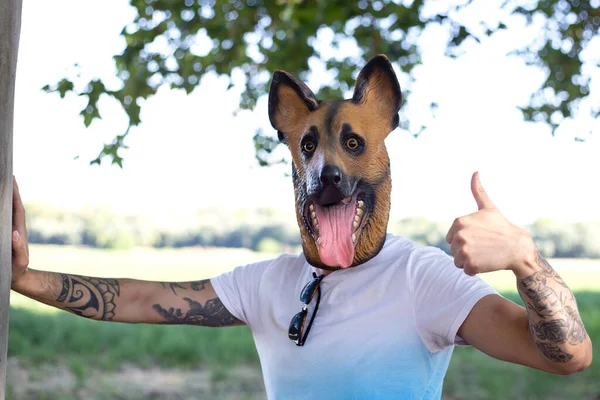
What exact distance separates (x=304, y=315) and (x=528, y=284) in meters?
0.68

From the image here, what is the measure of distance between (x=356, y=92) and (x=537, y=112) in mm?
3911

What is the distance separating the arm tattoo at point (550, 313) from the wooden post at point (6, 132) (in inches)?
49.9

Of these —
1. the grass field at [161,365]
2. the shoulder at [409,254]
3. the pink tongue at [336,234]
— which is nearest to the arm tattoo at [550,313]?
the shoulder at [409,254]

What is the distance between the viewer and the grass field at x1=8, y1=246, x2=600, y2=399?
6859 mm

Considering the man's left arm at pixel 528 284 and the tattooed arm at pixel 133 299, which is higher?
the man's left arm at pixel 528 284

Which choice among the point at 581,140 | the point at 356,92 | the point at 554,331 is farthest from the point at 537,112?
the point at 554,331

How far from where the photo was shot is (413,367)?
1999mm

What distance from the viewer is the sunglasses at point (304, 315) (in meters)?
2.07

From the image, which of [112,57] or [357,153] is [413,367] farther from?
[112,57]

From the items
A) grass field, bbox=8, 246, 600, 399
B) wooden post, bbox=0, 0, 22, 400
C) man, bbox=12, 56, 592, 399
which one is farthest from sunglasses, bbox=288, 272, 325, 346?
grass field, bbox=8, 246, 600, 399

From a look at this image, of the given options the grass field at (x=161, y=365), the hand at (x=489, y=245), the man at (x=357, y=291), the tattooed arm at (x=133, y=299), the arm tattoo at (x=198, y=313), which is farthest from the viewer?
the grass field at (x=161, y=365)

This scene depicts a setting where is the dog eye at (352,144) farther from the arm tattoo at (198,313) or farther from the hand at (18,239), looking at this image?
the hand at (18,239)

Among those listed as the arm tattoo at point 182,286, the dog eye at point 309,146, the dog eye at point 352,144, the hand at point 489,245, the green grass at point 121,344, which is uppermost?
the dog eye at point 352,144

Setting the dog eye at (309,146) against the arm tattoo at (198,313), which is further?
the arm tattoo at (198,313)
